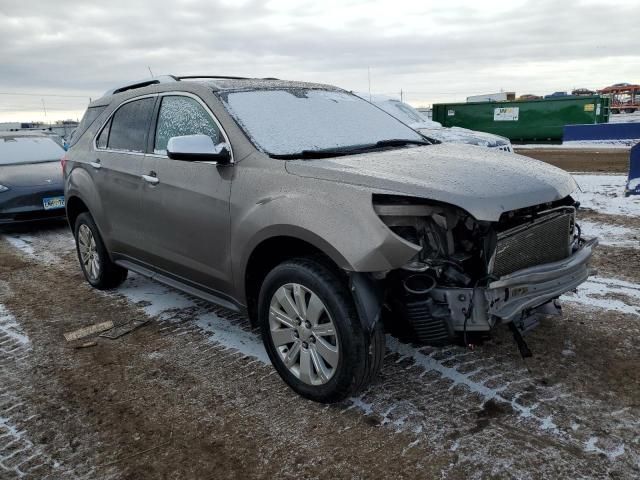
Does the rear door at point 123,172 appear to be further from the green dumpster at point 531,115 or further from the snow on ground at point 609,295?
the green dumpster at point 531,115

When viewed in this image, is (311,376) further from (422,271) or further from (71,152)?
(71,152)

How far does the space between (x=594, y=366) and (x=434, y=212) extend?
1.54 meters

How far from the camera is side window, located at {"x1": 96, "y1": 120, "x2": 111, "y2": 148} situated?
4.91 metres

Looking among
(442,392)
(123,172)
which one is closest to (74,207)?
(123,172)

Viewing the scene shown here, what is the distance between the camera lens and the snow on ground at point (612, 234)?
5957mm

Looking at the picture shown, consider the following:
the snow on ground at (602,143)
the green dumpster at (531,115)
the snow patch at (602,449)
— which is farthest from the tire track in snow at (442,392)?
the green dumpster at (531,115)

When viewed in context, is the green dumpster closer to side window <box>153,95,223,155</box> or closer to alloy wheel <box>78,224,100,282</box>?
alloy wheel <box>78,224,100,282</box>

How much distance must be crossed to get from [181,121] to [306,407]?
2.20 meters

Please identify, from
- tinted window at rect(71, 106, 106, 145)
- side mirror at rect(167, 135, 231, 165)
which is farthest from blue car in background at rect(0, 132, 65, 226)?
side mirror at rect(167, 135, 231, 165)

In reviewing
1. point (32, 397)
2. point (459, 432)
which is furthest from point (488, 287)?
point (32, 397)

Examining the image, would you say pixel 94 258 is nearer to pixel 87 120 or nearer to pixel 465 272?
pixel 87 120

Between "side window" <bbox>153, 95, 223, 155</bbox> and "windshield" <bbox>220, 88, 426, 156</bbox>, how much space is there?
0.61ft

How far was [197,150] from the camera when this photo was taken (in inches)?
130

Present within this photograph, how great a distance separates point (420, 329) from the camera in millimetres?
2801
